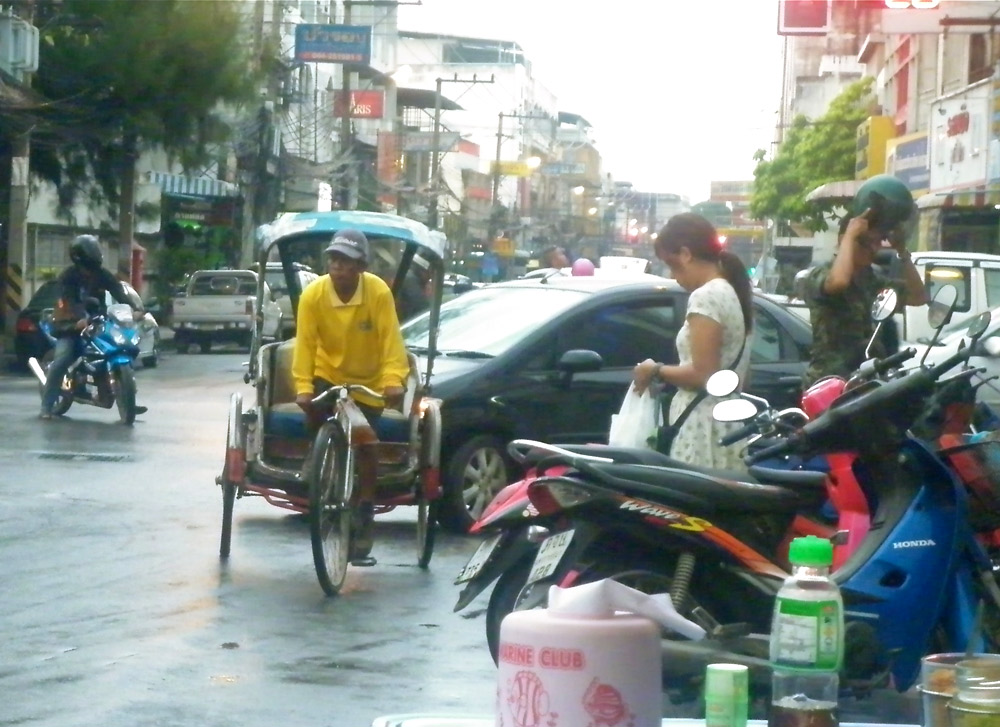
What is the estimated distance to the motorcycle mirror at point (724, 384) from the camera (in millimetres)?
5473

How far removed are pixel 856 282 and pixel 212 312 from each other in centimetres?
2846

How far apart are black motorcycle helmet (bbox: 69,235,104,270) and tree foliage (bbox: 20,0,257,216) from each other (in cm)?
1213

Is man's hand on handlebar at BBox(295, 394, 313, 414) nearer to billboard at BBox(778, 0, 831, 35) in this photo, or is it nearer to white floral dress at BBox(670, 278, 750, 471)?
white floral dress at BBox(670, 278, 750, 471)

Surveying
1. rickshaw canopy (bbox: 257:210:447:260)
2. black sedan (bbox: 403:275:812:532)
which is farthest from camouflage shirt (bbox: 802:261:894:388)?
rickshaw canopy (bbox: 257:210:447:260)

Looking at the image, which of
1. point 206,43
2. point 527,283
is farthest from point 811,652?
point 206,43

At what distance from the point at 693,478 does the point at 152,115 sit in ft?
89.2

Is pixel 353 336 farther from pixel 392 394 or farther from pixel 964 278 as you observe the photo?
pixel 964 278

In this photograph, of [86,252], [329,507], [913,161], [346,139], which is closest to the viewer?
[329,507]

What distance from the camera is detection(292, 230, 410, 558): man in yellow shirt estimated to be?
8.66 metres

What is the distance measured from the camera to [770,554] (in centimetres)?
557

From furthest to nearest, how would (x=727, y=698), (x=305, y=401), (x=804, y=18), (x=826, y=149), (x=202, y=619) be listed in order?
(x=826, y=149)
(x=804, y=18)
(x=305, y=401)
(x=202, y=619)
(x=727, y=698)

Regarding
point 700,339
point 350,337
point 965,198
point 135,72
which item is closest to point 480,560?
point 700,339

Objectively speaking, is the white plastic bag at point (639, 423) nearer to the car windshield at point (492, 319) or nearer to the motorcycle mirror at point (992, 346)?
the motorcycle mirror at point (992, 346)

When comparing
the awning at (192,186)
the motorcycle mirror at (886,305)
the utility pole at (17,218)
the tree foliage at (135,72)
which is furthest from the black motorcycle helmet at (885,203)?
the awning at (192,186)
